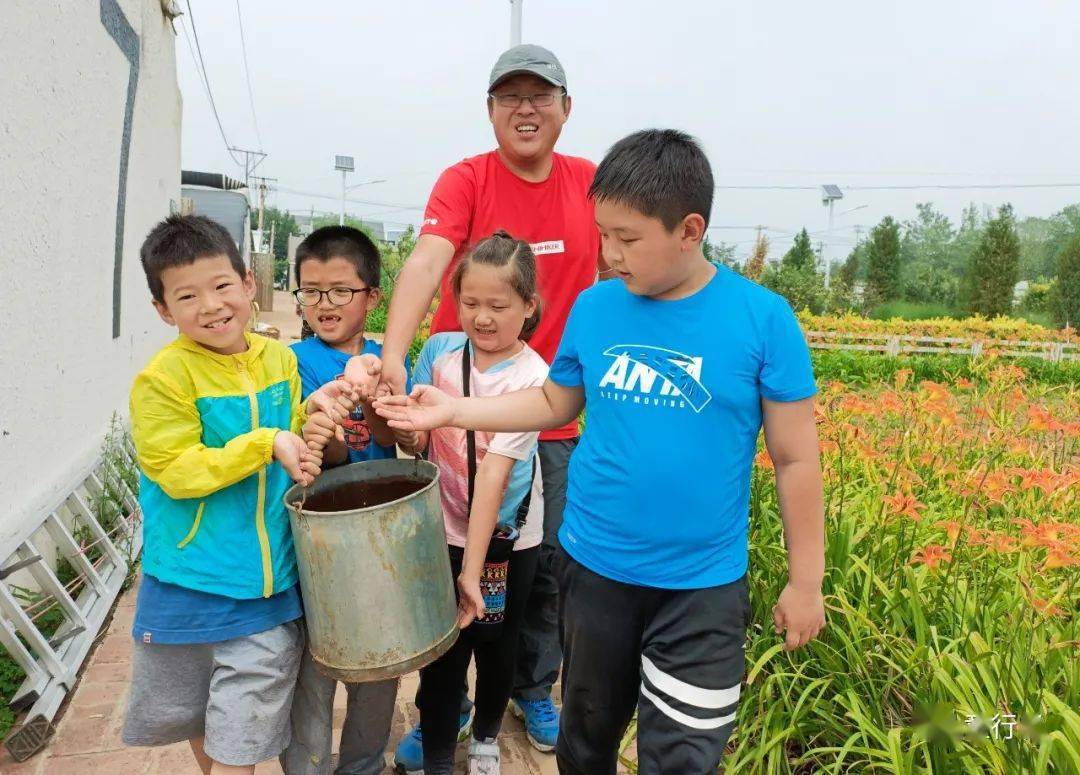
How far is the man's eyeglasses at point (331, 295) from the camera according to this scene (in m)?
1.96

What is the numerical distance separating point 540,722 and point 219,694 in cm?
124

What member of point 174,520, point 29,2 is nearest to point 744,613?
point 174,520

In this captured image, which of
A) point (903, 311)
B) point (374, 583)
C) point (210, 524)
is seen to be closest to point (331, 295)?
point (210, 524)

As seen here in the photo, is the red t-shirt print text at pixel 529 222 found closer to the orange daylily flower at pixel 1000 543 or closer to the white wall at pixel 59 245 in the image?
the orange daylily flower at pixel 1000 543

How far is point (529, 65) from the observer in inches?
88.2

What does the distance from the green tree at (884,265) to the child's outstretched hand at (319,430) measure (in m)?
30.1

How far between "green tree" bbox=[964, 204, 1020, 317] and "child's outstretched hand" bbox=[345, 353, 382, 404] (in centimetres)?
2605

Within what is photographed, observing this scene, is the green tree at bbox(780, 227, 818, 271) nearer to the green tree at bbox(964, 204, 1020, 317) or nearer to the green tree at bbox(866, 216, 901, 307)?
the green tree at bbox(866, 216, 901, 307)

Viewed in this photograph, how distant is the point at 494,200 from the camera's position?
2371 mm

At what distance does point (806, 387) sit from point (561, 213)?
1.21m

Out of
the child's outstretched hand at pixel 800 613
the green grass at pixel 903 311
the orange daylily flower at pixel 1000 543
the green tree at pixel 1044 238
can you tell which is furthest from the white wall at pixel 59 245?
the green tree at pixel 1044 238

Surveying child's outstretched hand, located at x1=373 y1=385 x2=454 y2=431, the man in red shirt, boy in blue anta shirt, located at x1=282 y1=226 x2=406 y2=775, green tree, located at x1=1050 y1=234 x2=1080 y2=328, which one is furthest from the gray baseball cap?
green tree, located at x1=1050 y1=234 x2=1080 y2=328

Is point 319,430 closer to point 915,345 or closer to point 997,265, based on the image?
point 915,345

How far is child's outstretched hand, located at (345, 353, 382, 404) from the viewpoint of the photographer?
5.68ft
